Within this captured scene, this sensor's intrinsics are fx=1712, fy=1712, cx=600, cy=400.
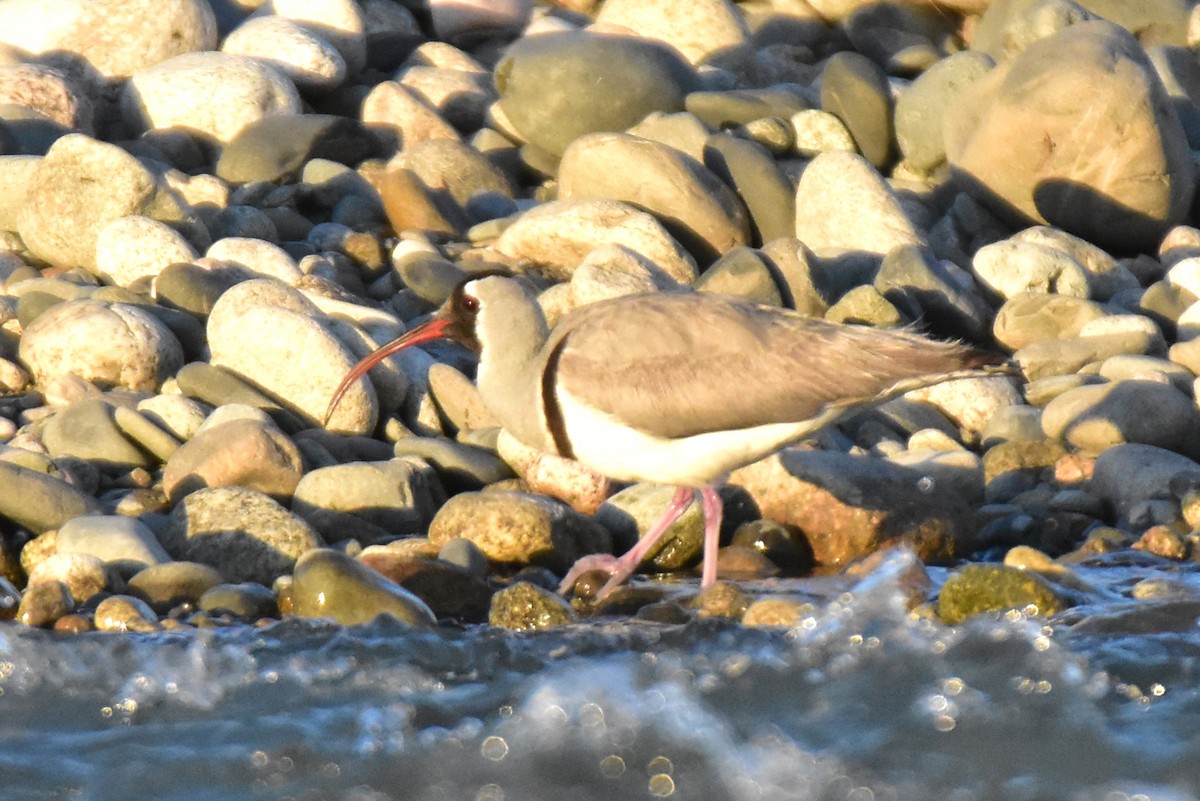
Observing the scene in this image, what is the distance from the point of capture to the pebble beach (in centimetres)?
806

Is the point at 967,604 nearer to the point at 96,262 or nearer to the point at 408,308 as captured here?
the point at 408,308

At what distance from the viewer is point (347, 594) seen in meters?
7.27

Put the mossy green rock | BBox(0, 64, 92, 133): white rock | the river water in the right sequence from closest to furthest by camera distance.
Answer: the river water < the mossy green rock < BBox(0, 64, 92, 133): white rock

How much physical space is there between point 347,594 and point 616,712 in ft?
4.37

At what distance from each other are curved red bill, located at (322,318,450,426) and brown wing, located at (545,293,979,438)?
790mm

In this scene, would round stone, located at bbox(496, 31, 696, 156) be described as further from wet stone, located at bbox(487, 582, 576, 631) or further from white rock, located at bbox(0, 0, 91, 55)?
wet stone, located at bbox(487, 582, 576, 631)

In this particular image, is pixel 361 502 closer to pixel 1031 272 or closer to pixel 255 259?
pixel 255 259

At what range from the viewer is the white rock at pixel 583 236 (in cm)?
1140

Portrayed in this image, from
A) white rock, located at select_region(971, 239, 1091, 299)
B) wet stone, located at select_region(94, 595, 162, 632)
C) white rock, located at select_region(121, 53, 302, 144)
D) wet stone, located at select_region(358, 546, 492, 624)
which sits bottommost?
white rock, located at select_region(971, 239, 1091, 299)

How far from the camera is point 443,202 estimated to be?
12.8 meters

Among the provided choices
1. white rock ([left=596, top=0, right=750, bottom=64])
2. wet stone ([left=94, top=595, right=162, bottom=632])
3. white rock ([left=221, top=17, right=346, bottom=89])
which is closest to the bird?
wet stone ([left=94, top=595, right=162, bottom=632])

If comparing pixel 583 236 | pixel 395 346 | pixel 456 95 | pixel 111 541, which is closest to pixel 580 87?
pixel 456 95

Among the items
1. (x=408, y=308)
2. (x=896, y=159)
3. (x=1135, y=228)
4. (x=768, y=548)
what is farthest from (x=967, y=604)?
(x=896, y=159)

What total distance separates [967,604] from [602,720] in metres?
1.79
